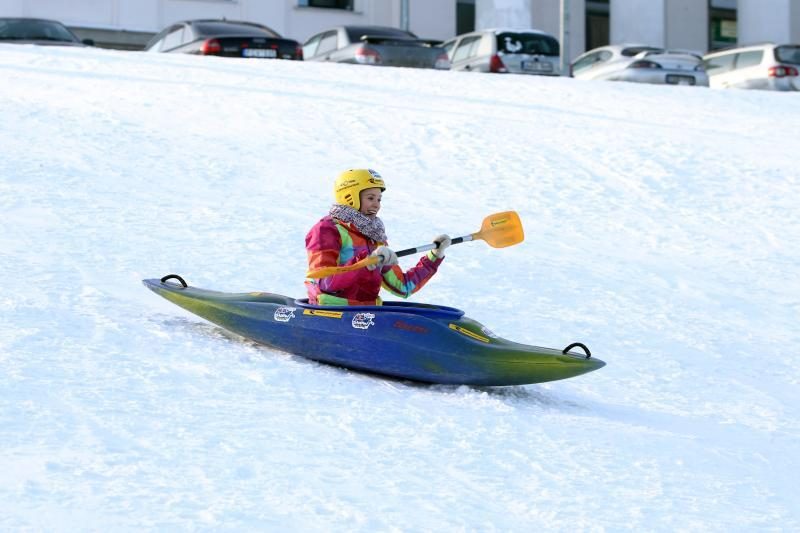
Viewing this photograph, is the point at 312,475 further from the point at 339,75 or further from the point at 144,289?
the point at 339,75

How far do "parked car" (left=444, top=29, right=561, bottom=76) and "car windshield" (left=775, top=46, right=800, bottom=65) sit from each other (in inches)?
135

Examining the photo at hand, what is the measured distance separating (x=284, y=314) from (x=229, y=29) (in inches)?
548

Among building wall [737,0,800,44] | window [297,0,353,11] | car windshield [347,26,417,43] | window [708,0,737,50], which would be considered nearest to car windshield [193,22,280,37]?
car windshield [347,26,417,43]

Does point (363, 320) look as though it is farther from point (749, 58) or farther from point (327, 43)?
point (749, 58)

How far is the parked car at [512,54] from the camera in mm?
21453

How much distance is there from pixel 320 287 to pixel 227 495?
2.14 metres

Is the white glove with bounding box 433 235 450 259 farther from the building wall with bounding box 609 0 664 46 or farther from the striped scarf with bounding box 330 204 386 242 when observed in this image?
the building wall with bounding box 609 0 664 46

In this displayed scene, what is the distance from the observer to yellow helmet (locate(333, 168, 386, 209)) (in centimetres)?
643

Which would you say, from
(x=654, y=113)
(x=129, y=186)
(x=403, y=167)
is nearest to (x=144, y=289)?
(x=129, y=186)

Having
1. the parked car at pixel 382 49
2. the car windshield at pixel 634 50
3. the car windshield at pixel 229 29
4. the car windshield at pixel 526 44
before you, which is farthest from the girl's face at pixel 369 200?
the car windshield at pixel 634 50

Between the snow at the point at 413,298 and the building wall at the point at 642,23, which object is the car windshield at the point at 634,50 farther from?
the building wall at the point at 642,23

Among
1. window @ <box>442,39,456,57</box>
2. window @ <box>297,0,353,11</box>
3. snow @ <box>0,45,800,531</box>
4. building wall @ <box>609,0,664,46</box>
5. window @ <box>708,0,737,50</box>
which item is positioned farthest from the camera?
window @ <box>708,0,737,50</box>

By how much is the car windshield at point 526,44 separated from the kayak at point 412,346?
1576 centimetres

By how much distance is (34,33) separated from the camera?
19406mm
